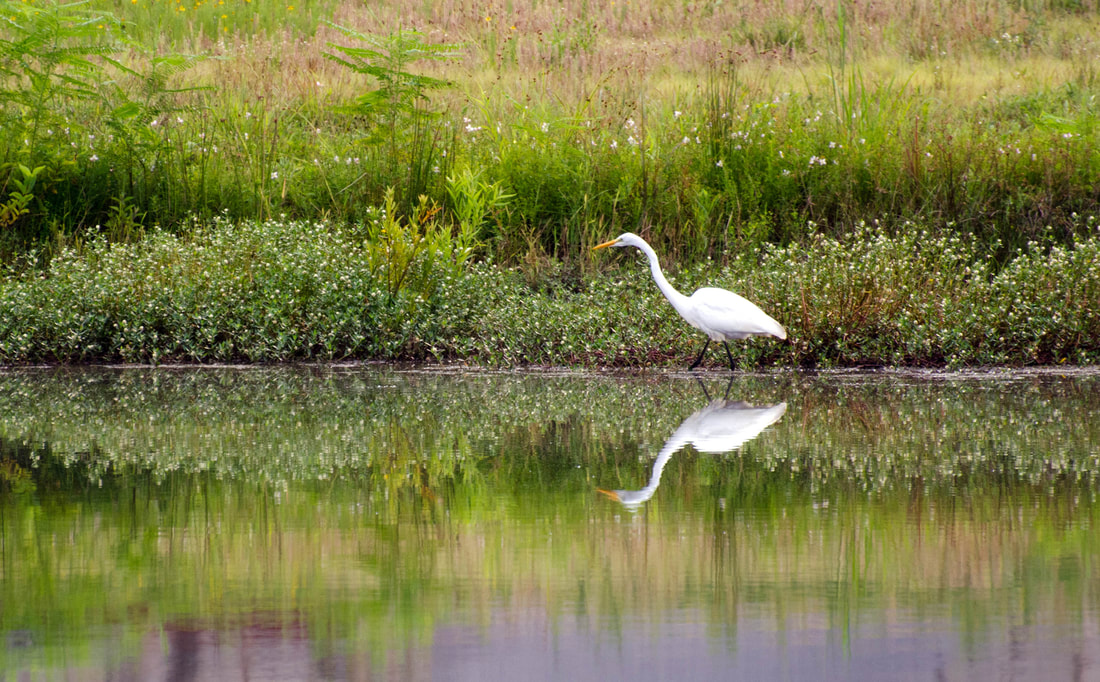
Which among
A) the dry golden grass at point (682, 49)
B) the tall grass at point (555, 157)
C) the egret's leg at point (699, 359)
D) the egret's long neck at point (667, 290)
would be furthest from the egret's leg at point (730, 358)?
the dry golden grass at point (682, 49)

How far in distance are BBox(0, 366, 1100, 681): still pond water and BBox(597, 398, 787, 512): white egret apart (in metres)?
0.04

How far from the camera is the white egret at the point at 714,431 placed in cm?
512

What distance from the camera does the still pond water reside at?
312cm

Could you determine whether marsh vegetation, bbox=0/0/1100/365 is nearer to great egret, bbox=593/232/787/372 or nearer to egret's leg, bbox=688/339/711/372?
egret's leg, bbox=688/339/711/372

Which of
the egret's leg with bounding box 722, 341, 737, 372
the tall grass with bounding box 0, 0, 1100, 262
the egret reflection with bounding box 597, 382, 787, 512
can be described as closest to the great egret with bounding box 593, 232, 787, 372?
the egret's leg with bounding box 722, 341, 737, 372

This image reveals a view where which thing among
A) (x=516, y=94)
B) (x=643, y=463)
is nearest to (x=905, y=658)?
(x=643, y=463)

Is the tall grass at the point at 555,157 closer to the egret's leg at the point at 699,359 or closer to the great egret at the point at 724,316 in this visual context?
the egret's leg at the point at 699,359

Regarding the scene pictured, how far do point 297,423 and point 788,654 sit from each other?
436 cm

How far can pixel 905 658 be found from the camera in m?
3.04

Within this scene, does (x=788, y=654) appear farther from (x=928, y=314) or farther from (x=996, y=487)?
(x=928, y=314)

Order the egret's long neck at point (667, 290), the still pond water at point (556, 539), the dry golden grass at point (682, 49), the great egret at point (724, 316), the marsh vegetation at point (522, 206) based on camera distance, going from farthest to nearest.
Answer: the dry golden grass at point (682, 49) → the marsh vegetation at point (522, 206) → the egret's long neck at point (667, 290) → the great egret at point (724, 316) → the still pond water at point (556, 539)

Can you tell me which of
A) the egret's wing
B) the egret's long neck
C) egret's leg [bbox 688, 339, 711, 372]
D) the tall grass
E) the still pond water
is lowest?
the still pond water

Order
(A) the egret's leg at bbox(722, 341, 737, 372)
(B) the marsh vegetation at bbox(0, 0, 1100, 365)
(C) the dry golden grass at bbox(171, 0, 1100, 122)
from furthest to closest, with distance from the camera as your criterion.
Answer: (C) the dry golden grass at bbox(171, 0, 1100, 122), (B) the marsh vegetation at bbox(0, 0, 1100, 365), (A) the egret's leg at bbox(722, 341, 737, 372)

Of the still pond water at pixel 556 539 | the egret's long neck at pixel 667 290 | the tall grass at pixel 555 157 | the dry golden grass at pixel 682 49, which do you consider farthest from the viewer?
the dry golden grass at pixel 682 49
